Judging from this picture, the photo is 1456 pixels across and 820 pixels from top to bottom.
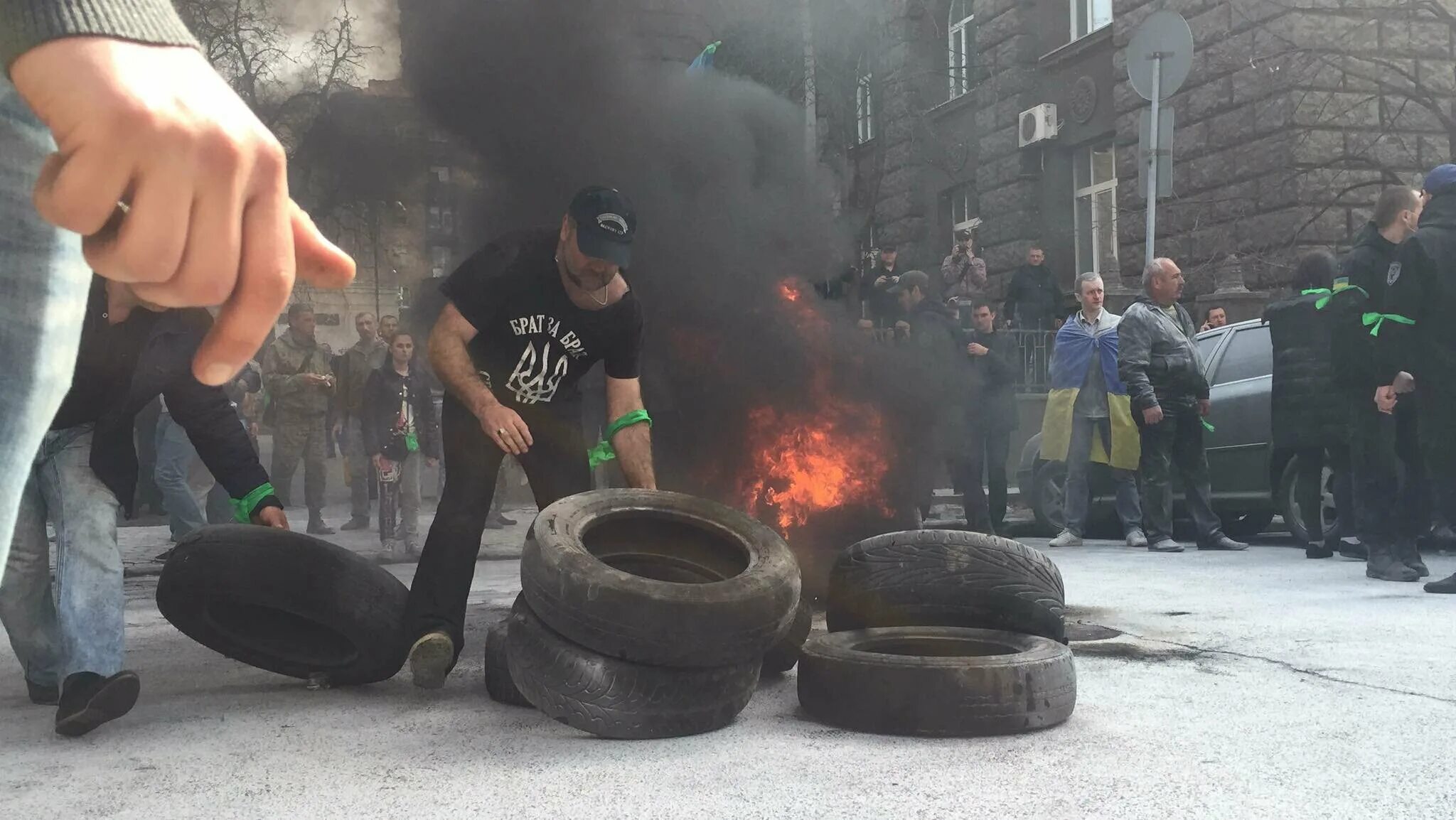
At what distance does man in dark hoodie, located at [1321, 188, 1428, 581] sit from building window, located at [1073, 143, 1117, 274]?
9.95m

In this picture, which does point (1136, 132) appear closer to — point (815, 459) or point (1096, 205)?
point (1096, 205)

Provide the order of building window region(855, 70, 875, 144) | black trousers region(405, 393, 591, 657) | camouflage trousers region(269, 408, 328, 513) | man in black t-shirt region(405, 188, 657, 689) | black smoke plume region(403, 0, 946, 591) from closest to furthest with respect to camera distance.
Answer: man in black t-shirt region(405, 188, 657, 689) < black trousers region(405, 393, 591, 657) < black smoke plume region(403, 0, 946, 591) < camouflage trousers region(269, 408, 328, 513) < building window region(855, 70, 875, 144)

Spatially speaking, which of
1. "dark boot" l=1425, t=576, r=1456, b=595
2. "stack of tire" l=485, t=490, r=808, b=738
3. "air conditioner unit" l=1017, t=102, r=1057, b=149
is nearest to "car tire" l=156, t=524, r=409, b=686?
"stack of tire" l=485, t=490, r=808, b=738

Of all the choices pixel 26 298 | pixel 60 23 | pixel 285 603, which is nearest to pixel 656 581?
pixel 285 603

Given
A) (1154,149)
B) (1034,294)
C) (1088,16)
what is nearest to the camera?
(1154,149)

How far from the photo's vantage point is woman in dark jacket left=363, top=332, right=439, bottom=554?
9672 mm

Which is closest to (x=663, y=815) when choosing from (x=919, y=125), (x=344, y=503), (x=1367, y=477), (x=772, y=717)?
(x=772, y=717)

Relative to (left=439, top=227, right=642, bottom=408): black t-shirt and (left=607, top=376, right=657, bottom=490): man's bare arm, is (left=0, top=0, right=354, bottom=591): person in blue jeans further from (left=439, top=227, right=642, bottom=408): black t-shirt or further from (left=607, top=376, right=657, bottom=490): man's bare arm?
(left=607, top=376, right=657, bottom=490): man's bare arm

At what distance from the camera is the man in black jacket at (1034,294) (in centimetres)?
1493

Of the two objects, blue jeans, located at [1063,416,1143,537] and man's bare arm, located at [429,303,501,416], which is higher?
man's bare arm, located at [429,303,501,416]

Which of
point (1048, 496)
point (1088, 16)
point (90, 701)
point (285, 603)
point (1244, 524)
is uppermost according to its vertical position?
point (1088, 16)

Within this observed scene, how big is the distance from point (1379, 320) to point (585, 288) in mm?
4999

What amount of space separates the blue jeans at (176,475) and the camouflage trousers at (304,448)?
4.17 feet

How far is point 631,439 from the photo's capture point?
498 cm
